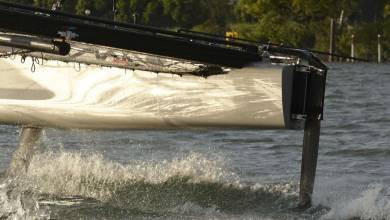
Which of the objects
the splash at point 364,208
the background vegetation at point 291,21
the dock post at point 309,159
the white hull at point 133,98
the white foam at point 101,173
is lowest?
the background vegetation at point 291,21

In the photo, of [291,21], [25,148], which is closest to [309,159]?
[25,148]

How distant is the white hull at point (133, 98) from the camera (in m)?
7.81

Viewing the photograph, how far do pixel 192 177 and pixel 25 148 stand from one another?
5.60 ft

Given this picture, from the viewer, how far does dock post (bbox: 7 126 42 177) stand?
11.0 metres

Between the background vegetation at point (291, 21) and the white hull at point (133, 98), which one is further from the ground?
the white hull at point (133, 98)

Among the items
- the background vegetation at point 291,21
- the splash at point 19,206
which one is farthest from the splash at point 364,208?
the background vegetation at point 291,21

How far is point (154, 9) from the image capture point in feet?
240

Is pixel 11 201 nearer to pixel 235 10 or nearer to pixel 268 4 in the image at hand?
pixel 268 4

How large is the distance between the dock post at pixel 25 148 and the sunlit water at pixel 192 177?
0.27ft

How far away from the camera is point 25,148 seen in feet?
36.4

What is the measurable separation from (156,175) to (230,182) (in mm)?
766

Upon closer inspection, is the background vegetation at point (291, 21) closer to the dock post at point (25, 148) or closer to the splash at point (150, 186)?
the splash at point (150, 186)

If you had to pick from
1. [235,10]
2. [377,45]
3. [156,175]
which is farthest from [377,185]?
[235,10]

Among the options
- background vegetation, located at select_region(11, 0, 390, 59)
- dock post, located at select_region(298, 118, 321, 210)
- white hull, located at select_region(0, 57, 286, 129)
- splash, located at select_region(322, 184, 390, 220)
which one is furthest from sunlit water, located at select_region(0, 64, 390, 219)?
background vegetation, located at select_region(11, 0, 390, 59)
